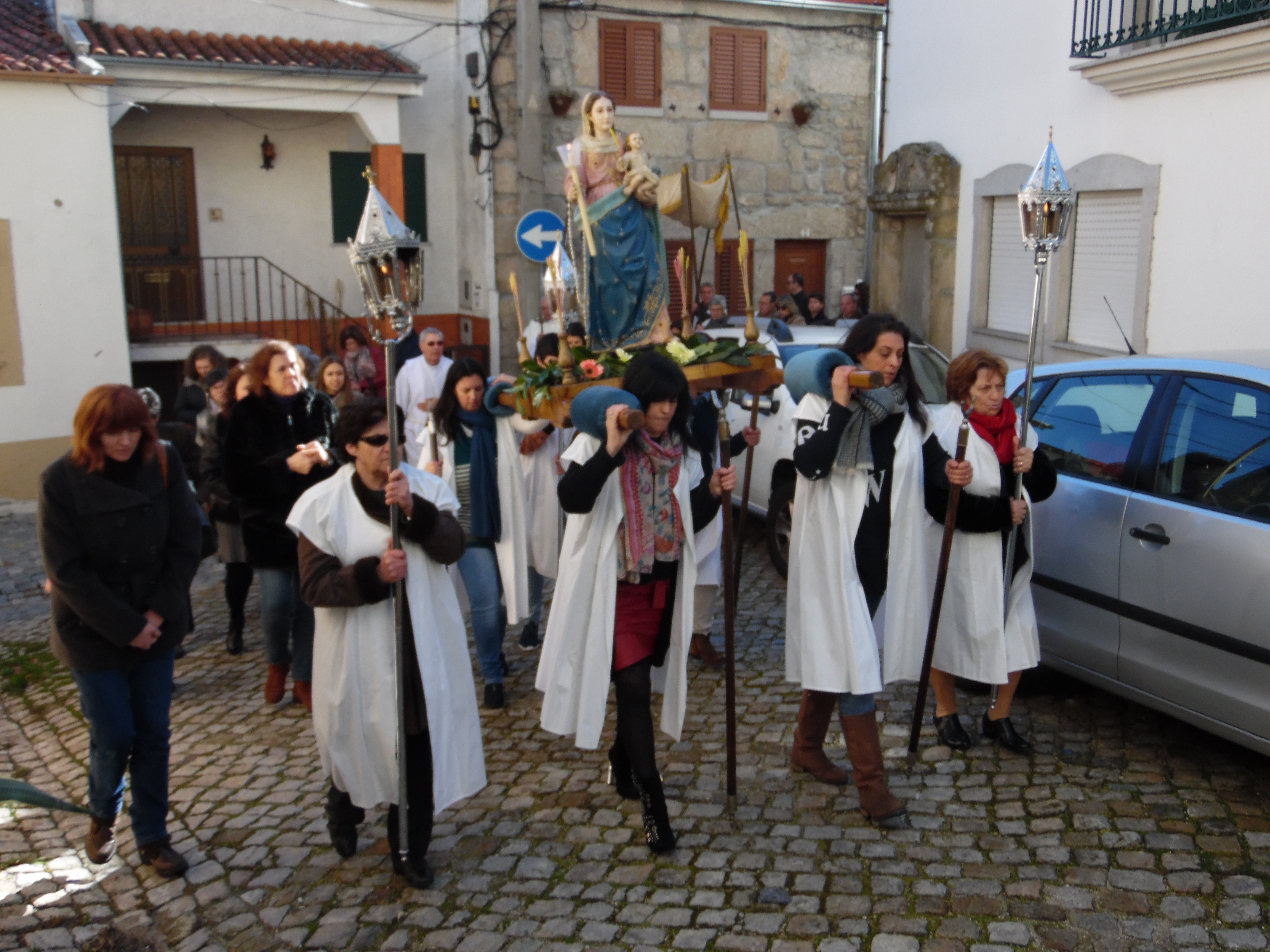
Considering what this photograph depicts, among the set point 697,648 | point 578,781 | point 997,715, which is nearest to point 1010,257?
point 697,648

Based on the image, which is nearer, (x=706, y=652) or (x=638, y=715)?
(x=638, y=715)

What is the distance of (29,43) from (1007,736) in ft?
42.1

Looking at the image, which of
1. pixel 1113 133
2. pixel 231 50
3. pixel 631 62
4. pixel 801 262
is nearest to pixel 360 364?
pixel 231 50

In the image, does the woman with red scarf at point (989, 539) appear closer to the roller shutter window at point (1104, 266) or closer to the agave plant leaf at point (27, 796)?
the agave plant leaf at point (27, 796)

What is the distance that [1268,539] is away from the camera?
14.0 feet

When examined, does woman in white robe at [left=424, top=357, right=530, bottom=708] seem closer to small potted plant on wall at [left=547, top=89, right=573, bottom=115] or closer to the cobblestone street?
the cobblestone street

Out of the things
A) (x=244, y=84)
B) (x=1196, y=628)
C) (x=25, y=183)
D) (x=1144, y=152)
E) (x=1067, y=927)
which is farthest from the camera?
(x=244, y=84)

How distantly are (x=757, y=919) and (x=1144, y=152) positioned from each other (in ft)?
27.6

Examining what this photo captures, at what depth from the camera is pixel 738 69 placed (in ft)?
55.1

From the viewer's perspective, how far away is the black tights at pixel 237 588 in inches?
280

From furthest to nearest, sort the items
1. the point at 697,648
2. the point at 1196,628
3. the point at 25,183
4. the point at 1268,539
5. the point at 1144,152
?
the point at 25,183 → the point at 1144,152 → the point at 697,648 → the point at 1196,628 → the point at 1268,539

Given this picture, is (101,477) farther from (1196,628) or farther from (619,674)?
(1196,628)

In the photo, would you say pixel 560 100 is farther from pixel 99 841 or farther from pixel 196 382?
pixel 99 841

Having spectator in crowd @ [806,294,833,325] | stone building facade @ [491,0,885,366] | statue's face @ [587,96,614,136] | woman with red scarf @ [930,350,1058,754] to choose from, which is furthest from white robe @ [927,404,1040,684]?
stone building facade @ [491,0,885,366]
